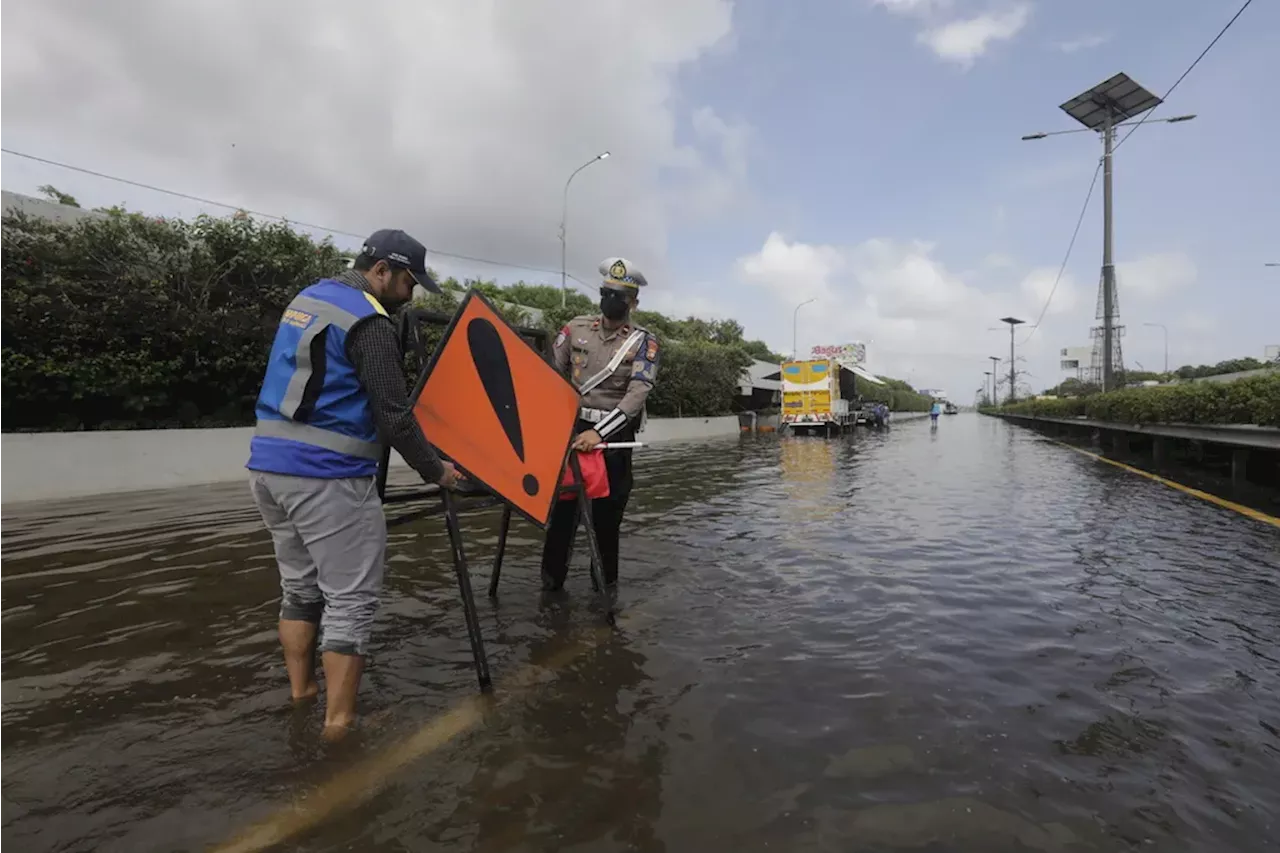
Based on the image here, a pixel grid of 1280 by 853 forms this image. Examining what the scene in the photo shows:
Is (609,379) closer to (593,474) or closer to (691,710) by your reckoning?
(593,474)

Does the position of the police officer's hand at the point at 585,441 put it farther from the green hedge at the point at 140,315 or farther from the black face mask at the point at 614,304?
the green hedge at the point at 140,315

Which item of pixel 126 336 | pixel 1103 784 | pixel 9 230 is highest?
pixel 9 230

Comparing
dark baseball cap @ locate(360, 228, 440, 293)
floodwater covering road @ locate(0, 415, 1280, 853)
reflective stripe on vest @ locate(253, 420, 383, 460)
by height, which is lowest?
floodwater covering road @ locate(0, 415, 1280, 853)

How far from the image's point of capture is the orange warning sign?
9.12ft

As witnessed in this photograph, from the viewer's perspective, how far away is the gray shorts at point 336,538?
2.39 m

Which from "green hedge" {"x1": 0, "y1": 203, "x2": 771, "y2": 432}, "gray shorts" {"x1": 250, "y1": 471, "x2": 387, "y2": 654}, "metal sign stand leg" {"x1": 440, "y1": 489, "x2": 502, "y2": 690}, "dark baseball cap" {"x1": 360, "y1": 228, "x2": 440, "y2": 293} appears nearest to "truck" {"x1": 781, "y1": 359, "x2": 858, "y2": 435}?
"green hedge" {"x1": 0, "y1": 203, "x2": 771, "y2": 432}

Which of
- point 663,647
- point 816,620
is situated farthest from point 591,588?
point 816,620

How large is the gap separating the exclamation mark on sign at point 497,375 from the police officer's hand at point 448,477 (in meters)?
0.37

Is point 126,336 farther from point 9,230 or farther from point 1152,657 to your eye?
point 1152,657

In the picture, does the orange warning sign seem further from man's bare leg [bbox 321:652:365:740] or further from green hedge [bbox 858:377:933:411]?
green hedge [bbox 858:377:933:411]

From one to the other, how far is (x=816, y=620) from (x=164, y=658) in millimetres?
3308

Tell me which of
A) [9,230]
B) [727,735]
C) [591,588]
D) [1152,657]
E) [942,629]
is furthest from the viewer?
[9,230]

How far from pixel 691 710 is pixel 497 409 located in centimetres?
151

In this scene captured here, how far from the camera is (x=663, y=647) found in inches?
132
